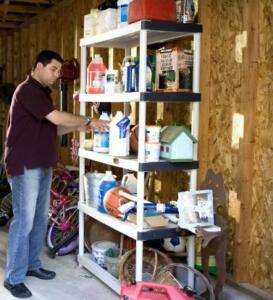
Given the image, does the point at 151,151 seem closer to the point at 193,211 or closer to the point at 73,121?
the point at 193,211

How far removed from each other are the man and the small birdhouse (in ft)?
1.75

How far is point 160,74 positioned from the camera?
11.5 ft

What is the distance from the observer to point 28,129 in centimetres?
371

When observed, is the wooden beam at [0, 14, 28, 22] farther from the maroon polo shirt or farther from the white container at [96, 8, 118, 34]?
the maroon polo shirt

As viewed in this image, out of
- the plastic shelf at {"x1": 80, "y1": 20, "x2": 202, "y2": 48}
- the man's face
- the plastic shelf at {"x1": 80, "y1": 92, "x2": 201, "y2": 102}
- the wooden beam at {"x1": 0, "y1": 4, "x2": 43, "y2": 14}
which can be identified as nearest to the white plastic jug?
the plastic shelf at {"x1": 80, "y1": 92, "x2": 201, "y2": 102}

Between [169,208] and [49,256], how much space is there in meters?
1.47

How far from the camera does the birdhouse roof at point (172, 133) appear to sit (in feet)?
11.1

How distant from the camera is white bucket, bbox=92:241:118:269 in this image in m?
4.10

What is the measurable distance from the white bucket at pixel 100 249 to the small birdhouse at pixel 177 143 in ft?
→ 3.52

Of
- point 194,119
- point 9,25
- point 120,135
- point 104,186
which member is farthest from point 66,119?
point 9,25

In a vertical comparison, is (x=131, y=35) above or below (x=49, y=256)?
above

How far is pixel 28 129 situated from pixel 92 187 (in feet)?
2.36

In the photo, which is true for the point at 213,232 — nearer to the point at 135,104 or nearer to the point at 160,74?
the point at 160,74

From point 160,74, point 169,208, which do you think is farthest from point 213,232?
point 160,74
